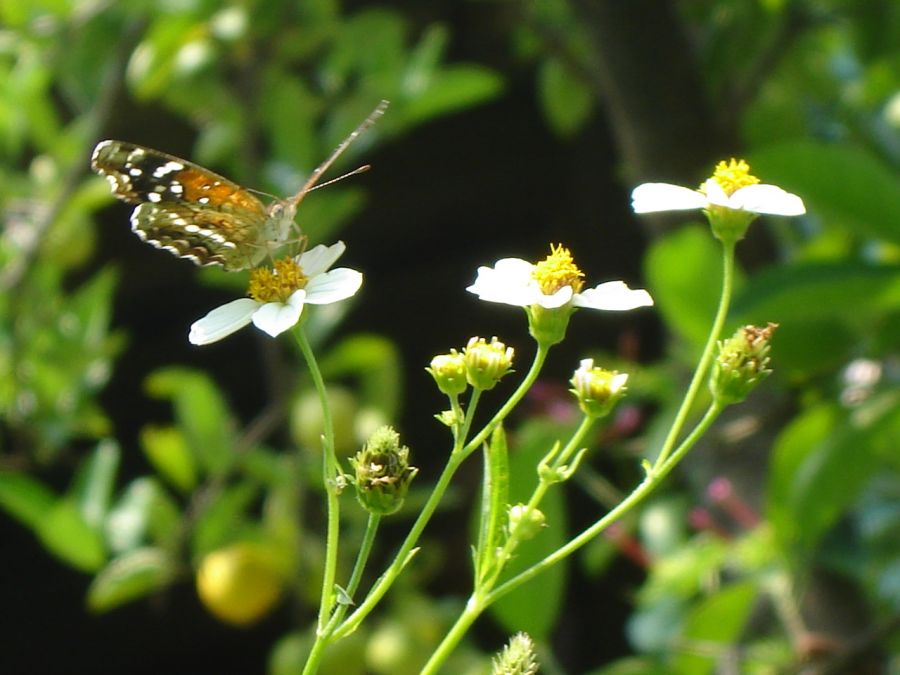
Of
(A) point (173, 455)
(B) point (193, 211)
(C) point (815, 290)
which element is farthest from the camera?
(A) point (173, 455)

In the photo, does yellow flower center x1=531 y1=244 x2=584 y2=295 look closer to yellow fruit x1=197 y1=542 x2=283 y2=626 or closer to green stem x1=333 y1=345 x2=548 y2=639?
green stem x1=333 y1=345 x2=548 y2=639

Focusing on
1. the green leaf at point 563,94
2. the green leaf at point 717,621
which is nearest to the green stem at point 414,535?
the green leaf at point 717,621

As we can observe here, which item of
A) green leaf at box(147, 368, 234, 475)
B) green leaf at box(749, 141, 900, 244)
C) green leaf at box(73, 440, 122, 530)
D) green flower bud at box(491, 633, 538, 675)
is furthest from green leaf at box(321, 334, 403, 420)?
green flower bud at box(491, 633, 538, 675)

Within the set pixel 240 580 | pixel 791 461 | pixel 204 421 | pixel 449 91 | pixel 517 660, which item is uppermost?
pixel 517 660

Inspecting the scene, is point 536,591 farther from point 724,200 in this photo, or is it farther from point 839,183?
point 724,200

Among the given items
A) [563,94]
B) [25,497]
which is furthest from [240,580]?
[563,94]

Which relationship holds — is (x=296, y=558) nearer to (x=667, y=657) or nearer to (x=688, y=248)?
(x=667, y=657)
